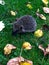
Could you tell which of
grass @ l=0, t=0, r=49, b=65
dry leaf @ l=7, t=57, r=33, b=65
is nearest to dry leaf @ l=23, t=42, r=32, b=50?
grass @ l=0, t=0, r=49, b=65

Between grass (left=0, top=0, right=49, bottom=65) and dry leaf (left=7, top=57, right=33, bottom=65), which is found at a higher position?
dry leaf (left=7, top=57, right=33, bottom=65)

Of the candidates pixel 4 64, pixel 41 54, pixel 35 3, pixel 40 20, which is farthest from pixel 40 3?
pixel 4 64

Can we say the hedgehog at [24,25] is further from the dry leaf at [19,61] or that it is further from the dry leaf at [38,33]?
the dry leaf at [19,61]

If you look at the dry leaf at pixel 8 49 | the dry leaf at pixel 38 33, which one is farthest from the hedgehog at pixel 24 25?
the dry leaf at pixel 8 49

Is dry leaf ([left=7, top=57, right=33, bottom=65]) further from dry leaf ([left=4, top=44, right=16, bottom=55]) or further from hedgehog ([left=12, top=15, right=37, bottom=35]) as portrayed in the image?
hedgehog ([left=12, top=15, right=37, bottom=35])

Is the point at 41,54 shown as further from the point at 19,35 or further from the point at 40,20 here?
the point at 40,20

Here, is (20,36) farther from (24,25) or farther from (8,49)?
(8,49)
